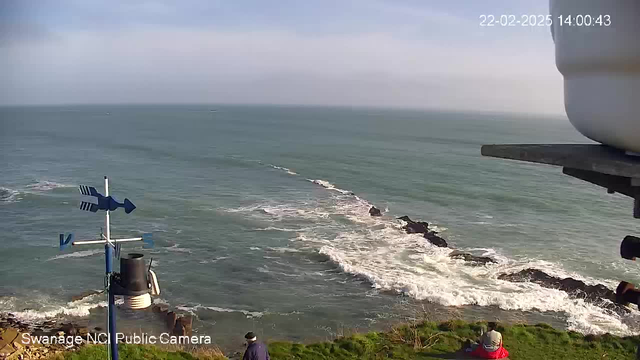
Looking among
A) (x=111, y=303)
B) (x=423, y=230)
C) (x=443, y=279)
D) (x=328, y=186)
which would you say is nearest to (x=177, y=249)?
(x=443, y=279)

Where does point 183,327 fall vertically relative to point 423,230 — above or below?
below

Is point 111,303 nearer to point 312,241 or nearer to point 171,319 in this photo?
point 171,319

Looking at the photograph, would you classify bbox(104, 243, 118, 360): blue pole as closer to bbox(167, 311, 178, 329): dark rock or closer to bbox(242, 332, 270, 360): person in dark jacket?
bbox(242, 332, 270, 360): person in dark jacket

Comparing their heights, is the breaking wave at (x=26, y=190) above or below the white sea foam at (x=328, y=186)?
below

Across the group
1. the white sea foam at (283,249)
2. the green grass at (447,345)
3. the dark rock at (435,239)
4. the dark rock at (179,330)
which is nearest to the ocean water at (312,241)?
the white sea foam at (283,249)

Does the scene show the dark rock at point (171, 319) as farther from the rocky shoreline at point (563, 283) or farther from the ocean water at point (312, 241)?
the rocky shoreline at point (563, 283)

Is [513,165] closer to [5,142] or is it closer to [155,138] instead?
[155,138]
